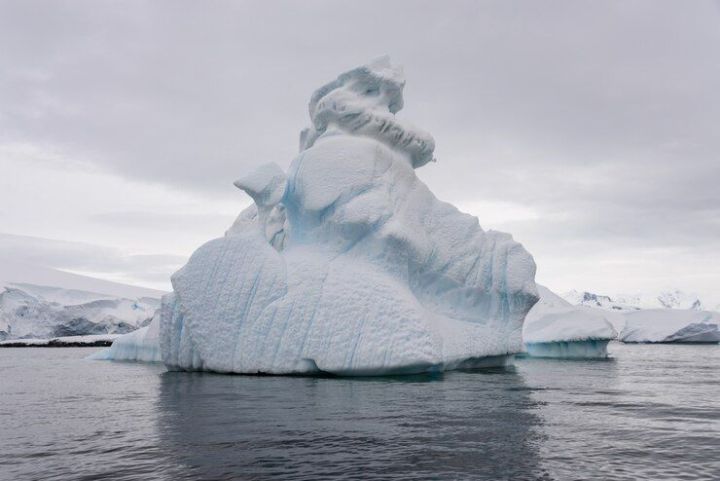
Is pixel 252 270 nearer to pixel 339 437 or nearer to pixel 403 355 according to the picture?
pixel 403 355

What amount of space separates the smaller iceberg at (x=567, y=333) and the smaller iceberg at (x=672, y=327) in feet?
74.9

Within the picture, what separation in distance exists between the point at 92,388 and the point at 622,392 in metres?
8.54

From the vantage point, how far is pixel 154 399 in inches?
324

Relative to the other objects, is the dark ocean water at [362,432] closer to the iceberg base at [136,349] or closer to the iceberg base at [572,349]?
the iceberg base at [136,349]

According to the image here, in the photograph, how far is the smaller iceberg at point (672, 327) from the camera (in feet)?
132

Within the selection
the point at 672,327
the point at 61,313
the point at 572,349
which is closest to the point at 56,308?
the point at 61,313

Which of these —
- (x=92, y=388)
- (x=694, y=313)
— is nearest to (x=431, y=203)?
(x=92, y=388)

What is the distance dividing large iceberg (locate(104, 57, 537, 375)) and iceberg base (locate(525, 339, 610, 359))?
683 centimetres

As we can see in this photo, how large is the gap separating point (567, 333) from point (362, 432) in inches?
658

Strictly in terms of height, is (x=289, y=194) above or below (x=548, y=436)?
above

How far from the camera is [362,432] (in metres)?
5.57

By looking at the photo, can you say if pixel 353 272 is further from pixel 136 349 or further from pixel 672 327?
pixel 672 327

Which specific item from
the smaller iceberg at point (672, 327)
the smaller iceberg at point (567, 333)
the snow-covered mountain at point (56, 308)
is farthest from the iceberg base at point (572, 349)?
the snow-covered mountain at point (56, 308)

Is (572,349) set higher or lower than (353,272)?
lower
